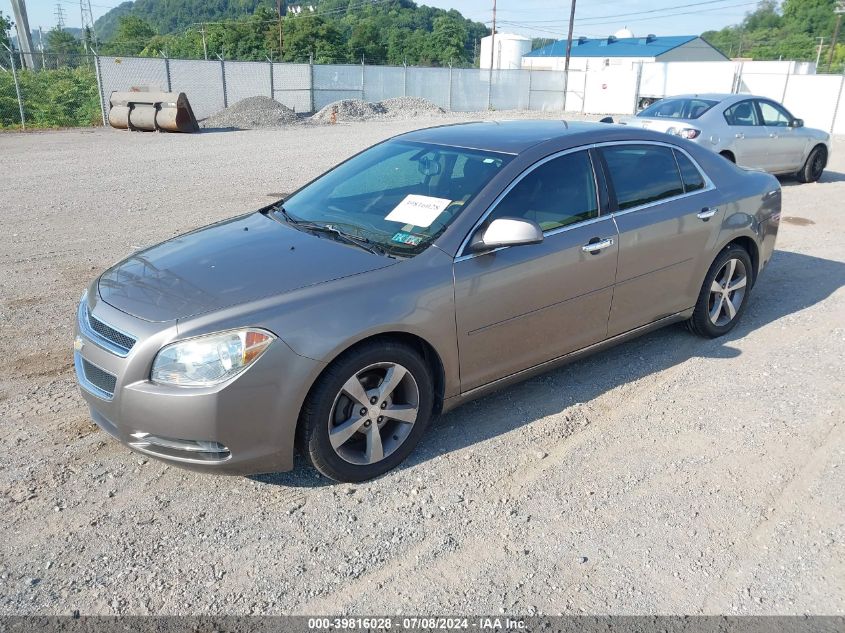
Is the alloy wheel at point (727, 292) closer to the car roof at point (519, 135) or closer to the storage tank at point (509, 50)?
the car roof at point (519, 135)

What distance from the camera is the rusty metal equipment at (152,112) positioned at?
22844mm

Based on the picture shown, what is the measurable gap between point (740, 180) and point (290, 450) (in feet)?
13.9

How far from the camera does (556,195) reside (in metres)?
4.27

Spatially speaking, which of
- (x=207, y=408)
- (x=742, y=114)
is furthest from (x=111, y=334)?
(x=742, y=114)

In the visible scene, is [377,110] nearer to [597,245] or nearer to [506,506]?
[597,245]

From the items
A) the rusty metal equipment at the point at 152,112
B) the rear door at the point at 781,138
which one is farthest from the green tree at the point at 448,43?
the rear door at the point at 781,138

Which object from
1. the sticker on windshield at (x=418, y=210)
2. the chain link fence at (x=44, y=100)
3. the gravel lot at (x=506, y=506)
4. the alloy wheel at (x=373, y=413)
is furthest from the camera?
the chain link fence at (x=44, y=100)

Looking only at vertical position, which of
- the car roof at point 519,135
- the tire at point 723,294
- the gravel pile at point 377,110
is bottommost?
the gravel pile at point 377,110

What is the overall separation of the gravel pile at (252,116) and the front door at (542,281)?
2399 cm

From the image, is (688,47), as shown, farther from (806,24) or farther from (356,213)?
(356,213)

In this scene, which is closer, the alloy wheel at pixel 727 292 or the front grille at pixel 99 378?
the front grille at pixel 99 378

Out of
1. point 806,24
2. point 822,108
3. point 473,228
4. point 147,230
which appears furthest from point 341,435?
point 806,24

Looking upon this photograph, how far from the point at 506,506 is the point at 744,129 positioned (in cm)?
1116

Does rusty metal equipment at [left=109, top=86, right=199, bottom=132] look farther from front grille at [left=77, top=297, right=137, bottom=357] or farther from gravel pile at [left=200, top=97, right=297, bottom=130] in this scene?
front grille at [left=77, top=297, right=137, bottom=357]
